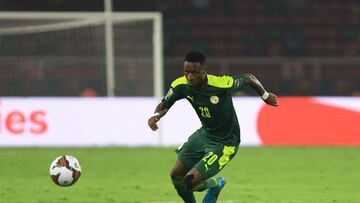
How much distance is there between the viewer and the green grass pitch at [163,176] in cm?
1023

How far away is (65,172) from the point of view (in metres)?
9.12

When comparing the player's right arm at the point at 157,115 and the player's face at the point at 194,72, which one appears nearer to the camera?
the player's face at the point at 194,72

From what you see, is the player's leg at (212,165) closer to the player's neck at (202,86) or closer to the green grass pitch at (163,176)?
the player's neck at (202,86)

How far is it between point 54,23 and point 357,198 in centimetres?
996

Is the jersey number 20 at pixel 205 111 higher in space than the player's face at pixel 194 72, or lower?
lower

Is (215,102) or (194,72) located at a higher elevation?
(194,72)

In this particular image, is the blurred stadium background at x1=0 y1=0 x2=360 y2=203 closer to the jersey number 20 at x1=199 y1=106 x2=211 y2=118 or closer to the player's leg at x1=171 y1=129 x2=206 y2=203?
the player's leg at x1=171 y1=129 x2=206 y2=203

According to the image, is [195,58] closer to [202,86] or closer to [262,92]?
[202,86]

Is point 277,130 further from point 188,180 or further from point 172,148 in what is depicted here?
point 188,180

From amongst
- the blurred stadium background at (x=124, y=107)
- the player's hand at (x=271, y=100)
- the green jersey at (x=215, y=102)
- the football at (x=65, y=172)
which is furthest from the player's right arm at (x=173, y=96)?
the blurred stadium background at (x=124, y=107)

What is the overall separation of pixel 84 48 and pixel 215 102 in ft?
34.7

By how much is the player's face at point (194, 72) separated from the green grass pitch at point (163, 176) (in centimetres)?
224

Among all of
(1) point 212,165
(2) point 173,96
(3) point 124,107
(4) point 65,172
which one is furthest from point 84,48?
(1) point 212,165

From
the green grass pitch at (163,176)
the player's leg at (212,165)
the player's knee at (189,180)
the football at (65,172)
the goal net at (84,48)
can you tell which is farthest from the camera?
the goal net at (84,48)
